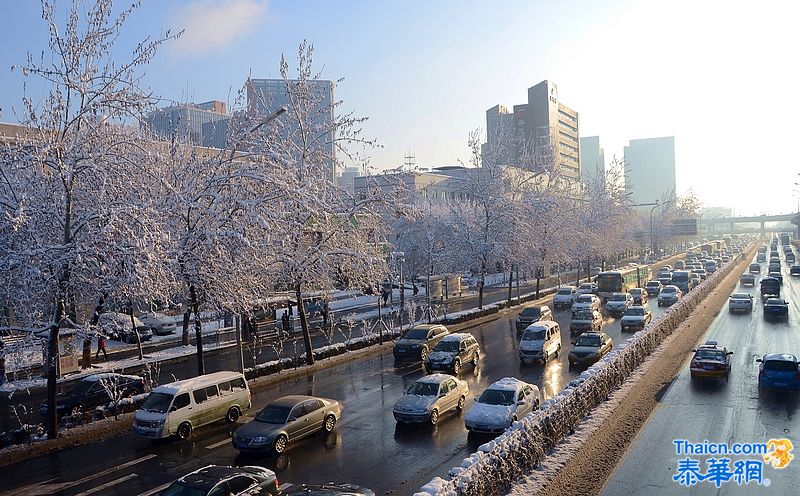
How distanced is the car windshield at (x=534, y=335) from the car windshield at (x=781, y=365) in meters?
9.04

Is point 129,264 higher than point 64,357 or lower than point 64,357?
higher

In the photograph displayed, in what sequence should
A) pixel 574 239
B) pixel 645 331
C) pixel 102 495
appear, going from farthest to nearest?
1. pixel 574 239
2. pixel 645 331
3. pixel 102 495

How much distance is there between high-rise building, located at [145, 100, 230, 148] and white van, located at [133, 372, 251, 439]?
7.98 meters

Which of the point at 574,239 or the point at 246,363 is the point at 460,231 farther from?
the point at 246,363

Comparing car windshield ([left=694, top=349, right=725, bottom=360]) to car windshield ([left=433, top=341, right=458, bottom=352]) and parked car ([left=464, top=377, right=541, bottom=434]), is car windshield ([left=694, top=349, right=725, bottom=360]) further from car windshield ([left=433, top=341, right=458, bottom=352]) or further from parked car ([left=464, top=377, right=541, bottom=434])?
car windshield ([left=433, top=341, right=458, bottom=352])

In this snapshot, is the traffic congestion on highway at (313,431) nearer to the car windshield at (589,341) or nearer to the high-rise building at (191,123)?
the car windshield at (589,341)

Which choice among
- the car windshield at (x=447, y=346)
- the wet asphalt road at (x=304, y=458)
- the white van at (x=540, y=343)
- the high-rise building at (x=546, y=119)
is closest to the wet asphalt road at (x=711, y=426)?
the wet asphalt road at (x=304, y=458)

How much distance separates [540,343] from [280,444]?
14.7 metres

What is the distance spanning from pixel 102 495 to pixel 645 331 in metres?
22.3

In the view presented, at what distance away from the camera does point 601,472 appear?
13609 mm

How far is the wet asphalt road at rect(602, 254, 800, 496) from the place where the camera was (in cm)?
1295

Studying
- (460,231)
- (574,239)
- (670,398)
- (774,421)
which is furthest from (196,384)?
(574,239)

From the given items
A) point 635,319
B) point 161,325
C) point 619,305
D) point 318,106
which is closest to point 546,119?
point 619,305

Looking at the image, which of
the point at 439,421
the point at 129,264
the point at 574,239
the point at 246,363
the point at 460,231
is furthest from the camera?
the point at 574,239
